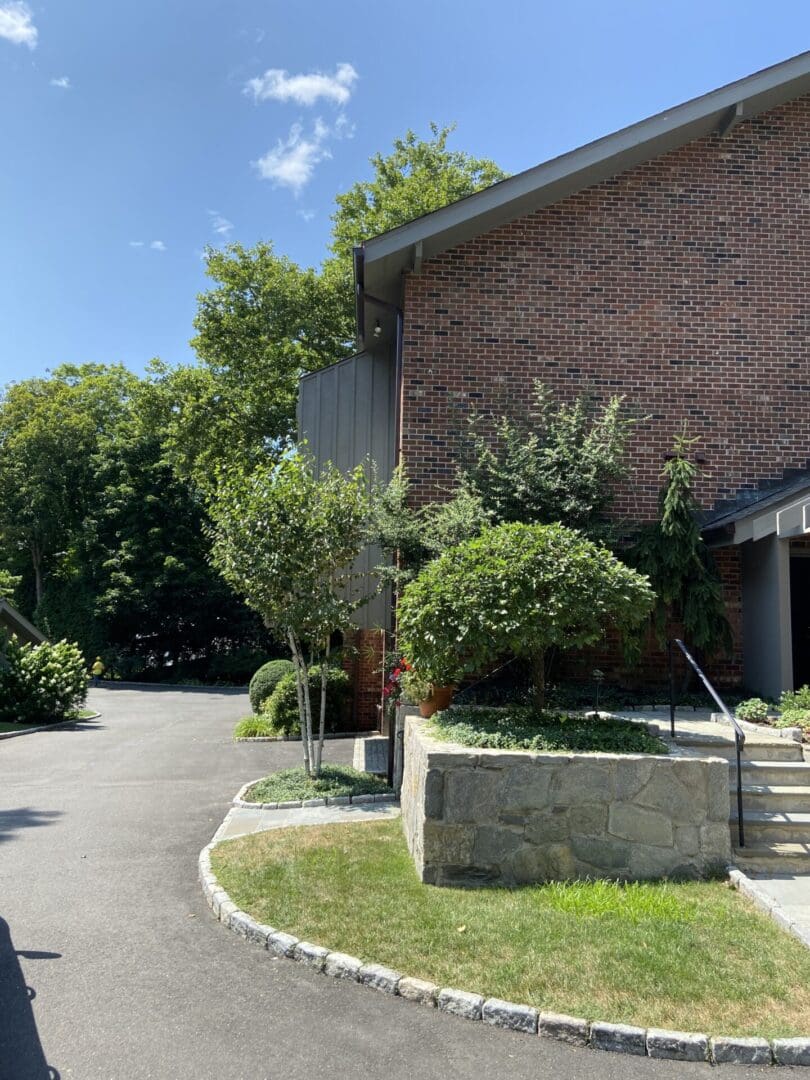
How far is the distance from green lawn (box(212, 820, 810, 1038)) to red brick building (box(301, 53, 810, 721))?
5.52 m

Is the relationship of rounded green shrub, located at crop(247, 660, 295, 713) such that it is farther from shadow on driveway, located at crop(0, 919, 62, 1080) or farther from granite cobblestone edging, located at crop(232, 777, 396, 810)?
shadow on driveway, located at crop(0, 919, 62, 1080)

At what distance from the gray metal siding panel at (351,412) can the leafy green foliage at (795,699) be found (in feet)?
21.1

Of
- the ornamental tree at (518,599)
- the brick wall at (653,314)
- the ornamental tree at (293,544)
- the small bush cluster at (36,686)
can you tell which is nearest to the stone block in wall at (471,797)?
the ornamental tree at (518,599)

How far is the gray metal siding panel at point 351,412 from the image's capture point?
1277 cm

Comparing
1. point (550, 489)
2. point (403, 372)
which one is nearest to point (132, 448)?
point (403, 372)

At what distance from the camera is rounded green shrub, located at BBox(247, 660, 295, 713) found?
15.9 meters

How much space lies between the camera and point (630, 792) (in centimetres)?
593

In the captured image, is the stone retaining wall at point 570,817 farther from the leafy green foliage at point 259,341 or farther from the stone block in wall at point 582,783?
the leafy green foliage at point 259,341

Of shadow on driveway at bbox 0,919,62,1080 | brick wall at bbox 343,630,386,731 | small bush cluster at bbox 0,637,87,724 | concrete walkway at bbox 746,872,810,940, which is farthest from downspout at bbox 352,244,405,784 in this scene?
small bush cluster at bbox 0,637,87,724

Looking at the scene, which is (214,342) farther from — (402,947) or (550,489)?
(402,947)

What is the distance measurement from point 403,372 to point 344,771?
5136mm

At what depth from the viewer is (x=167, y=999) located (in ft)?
14.0

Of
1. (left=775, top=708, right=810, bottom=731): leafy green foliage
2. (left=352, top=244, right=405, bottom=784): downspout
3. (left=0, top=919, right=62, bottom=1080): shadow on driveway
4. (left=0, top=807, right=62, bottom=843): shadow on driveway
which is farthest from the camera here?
(left=352, top=244, right=405, bottom=784): downspout

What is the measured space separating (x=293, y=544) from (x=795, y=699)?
5686 millimetres
